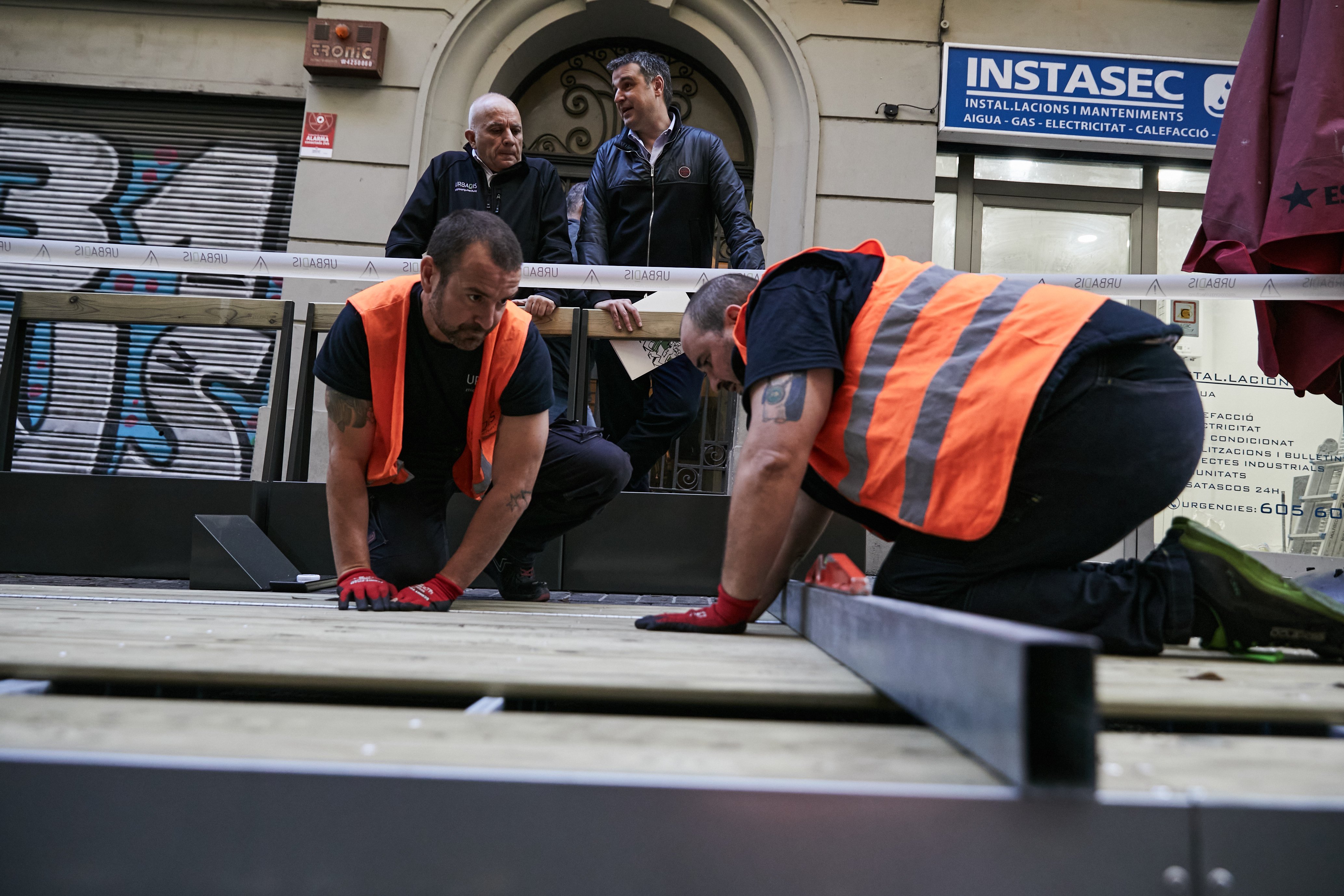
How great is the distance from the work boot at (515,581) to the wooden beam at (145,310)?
1466mm

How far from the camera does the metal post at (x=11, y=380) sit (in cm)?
351

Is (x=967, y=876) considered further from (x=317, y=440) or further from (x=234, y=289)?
(x=234, y=289)

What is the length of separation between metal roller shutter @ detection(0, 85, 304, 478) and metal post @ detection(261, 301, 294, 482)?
320 centimetres

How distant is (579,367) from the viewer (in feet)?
11.4

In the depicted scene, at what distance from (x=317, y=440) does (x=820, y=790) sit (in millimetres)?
5545

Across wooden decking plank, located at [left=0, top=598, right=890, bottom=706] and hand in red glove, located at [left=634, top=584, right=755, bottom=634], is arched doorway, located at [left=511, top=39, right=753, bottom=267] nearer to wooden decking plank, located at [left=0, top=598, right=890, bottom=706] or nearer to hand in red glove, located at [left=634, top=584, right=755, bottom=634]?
hand in red glove, located at [left=634, top=584, right=755, bottom=634]

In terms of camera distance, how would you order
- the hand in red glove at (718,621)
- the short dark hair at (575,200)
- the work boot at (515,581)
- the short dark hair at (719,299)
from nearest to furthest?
the hand in red glove at (718,621) < the short dark hair at (719,299) < the work boot at (515,581) < the short dark hair at (575,200)

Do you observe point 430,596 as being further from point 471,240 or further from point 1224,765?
point 1224,765

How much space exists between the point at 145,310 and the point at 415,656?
308cm

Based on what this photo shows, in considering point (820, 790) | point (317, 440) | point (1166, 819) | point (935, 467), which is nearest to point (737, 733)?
point (820, 790)

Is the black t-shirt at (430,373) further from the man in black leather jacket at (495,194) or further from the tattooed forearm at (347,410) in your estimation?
the man in black leather jacket at (495,194)

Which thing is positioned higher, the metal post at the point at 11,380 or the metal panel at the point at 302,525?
the metal post at the point at 11,380

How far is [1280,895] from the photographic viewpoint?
0.66m

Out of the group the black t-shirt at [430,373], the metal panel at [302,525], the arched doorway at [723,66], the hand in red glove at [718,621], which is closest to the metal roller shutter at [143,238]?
the arched doorway at [723,66]
